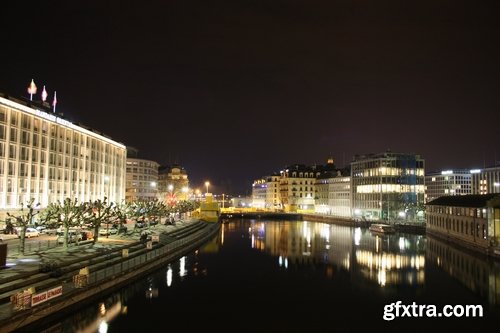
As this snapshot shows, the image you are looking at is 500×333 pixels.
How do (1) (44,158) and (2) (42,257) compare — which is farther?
(1) (44,158)

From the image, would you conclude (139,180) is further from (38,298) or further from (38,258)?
(38,298)

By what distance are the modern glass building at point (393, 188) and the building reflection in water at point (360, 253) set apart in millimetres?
32983

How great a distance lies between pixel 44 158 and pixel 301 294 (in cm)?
5623

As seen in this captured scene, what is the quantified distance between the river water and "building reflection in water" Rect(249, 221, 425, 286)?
8.9 inches

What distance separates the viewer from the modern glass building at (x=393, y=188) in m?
132

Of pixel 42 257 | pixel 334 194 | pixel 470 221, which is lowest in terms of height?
pixel 42 257

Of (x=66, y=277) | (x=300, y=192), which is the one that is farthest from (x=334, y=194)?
(x=66, y=277)

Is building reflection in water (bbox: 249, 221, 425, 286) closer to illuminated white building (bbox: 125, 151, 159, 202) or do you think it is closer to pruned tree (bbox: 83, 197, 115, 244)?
pruned tree (bbox: 83, 197, 115, 244)

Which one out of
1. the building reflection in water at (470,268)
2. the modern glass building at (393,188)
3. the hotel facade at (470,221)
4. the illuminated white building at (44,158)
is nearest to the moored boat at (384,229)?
the hotel facade at (470,221)

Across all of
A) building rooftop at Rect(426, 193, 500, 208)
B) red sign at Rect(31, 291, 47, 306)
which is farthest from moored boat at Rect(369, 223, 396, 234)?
red sign at Rect(31, 291, 47, 306)

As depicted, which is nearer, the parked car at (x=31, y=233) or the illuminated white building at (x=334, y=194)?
the parked car at (x=31, y=233)

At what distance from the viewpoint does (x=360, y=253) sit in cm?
7031

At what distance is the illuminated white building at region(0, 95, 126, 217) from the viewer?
65.4 meters

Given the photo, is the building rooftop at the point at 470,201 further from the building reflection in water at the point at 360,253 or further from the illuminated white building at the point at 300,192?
the illuminated white building at the point at 300,192
